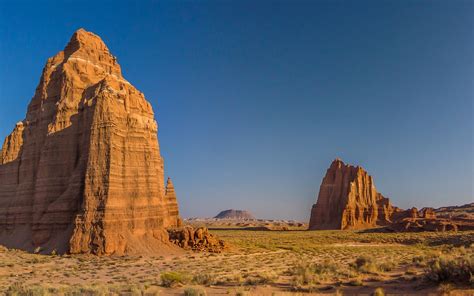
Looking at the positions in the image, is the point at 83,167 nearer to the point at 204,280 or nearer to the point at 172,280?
the point at 172,280

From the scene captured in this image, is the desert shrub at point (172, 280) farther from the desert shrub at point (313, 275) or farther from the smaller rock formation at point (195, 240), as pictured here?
the smaller rock formation at point (195, 240)

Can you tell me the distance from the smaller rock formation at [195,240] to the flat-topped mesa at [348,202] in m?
62.6

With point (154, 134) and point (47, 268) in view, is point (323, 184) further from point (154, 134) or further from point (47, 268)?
point (47, 268)

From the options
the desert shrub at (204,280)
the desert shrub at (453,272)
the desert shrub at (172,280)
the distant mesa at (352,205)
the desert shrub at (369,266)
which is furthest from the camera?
the distant mesa at (352,205)

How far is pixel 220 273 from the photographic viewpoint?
926 inches

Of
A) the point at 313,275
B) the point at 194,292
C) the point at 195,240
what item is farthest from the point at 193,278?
the point at 195,240

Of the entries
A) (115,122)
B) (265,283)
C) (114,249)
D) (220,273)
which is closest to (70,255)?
(114,249)

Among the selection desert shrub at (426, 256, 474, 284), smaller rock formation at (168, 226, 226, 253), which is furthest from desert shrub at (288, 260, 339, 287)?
smaller rock formation at (168, 226, 226, 253)

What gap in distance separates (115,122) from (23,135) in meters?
13.1

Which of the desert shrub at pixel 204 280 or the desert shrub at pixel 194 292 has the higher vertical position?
the desert shrub at pixel 194 292

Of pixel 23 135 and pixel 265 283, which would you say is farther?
pixel 23 135

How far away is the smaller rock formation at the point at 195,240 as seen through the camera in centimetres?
3859

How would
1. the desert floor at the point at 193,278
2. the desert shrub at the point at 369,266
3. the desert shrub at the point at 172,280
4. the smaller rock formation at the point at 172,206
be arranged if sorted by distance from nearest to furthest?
the desert floor at the point at 193,278 → the desert shrub at the point at 172,280 → the desert shrub at the point at 369,266 → the smaller rock formation at the point at 172,206

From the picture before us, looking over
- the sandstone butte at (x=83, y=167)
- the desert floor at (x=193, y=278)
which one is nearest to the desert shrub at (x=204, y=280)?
the desert floor at (x=193, y=278)
